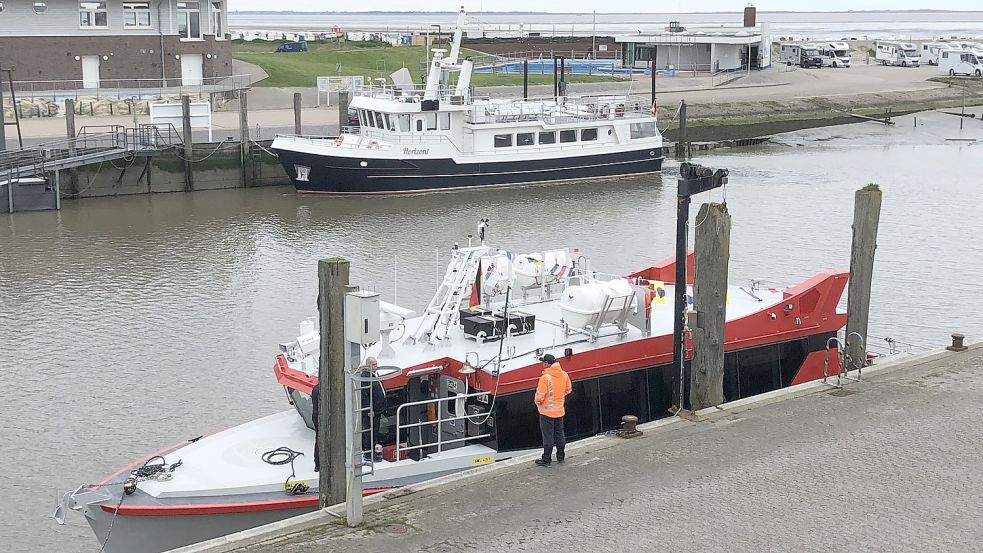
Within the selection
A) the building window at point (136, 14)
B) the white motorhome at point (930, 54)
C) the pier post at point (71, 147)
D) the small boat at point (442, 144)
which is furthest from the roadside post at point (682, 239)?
the white motorhome at point (930, 54)

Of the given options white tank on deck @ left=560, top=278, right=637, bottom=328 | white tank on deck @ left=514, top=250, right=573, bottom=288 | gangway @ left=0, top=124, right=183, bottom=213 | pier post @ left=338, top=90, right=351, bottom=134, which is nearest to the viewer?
white tank on deck @ left=560, top=278, right=637, bottom=328

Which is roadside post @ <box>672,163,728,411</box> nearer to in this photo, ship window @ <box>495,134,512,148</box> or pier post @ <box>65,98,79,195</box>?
ship window @ <box>495,134,512,148</box>

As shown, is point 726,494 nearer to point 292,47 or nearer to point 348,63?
point 348,63

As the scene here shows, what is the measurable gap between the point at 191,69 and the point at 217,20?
3.27 metres

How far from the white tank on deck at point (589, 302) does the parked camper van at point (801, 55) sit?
77.3m

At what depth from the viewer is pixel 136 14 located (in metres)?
50.0

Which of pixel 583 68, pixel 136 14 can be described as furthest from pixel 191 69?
pixel 583 68

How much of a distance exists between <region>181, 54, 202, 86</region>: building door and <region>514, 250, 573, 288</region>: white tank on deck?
37556 mm

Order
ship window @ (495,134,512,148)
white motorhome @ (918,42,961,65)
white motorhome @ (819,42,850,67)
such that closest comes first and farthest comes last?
ship window @ (495,134,512,148) < white motorhome @ (819,42,850,67) < white motorhome @ (918,42,961,65)

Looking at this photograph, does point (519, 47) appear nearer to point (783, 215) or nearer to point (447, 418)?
point (783, 215)

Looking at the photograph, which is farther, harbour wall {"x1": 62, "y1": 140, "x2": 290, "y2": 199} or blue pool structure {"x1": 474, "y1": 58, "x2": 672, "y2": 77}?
blue pool structure {"x1": 474, "y1": 58, "x2": 672, "y2": 77}

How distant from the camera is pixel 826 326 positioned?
1762 centimetres

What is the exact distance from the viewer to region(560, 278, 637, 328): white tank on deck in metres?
15.0

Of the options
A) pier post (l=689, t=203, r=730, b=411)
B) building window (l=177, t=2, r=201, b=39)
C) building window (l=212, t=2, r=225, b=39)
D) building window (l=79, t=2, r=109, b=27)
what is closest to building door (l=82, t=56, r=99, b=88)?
building window (l=79, t=2, r=109, b=27)
